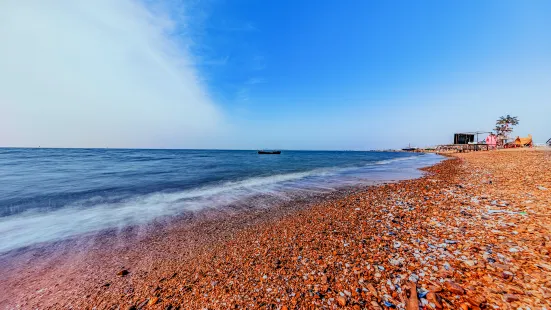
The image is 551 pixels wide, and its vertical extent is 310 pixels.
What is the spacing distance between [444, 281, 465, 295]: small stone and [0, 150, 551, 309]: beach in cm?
1

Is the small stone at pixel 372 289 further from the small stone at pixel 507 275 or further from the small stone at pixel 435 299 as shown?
the small stone at pixel 507 275

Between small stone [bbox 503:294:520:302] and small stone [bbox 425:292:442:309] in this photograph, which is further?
small stone [bbox 425:292:442:309]

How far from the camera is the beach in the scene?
10.5 feet

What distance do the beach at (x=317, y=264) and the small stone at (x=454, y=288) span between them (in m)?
0.01

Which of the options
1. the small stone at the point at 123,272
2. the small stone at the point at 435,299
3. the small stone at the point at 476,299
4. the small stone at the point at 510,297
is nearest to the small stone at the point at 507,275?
the small stone at the point at 510,297

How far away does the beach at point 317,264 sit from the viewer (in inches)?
126

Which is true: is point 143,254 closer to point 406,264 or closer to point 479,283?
point 406,264

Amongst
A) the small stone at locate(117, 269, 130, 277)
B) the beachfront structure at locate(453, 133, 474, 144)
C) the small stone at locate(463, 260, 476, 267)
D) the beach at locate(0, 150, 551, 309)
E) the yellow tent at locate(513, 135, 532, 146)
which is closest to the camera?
the beach at locate(0, 150, 551, 309)

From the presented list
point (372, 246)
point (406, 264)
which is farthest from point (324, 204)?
point (406, 264)

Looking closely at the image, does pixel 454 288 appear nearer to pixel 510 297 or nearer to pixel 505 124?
pixel 510 297

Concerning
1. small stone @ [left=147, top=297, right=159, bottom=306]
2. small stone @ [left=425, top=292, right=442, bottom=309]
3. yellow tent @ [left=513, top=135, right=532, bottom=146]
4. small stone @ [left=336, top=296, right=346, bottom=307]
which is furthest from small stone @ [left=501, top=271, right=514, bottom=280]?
yellow tent @ [left=513, top=135, right=532, bottom=146]

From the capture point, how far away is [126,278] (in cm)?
439

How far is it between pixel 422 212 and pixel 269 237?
562 cm

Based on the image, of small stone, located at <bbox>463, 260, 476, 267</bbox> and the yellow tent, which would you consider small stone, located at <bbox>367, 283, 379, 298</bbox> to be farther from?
the yellow tent
